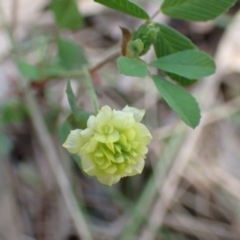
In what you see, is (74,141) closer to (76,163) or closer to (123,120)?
(123,120)

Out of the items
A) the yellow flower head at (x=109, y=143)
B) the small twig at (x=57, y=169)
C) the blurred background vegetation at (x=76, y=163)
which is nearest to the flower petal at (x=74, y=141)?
the yellow flower head at (x=109, y=143)

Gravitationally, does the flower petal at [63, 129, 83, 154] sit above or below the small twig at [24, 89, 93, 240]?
above

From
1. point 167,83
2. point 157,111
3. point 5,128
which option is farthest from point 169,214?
point 167,83

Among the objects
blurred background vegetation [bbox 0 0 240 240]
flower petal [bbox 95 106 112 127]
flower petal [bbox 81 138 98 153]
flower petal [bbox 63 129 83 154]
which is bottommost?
blurred background vegetation [bbox 0 0 240 240]

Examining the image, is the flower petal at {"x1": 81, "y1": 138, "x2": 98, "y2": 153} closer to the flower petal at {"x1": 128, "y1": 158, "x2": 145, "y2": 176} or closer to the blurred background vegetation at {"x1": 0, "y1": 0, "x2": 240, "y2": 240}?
the flower petal at {"x1": 128, "y1": 158, "x2": 145, "y2": 176}

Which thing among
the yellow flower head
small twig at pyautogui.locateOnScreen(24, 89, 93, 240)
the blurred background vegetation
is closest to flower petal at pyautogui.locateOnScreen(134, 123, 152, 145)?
the yellow flower head

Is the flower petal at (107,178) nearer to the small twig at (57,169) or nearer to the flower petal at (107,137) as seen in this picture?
the flower petal at (107,137)
